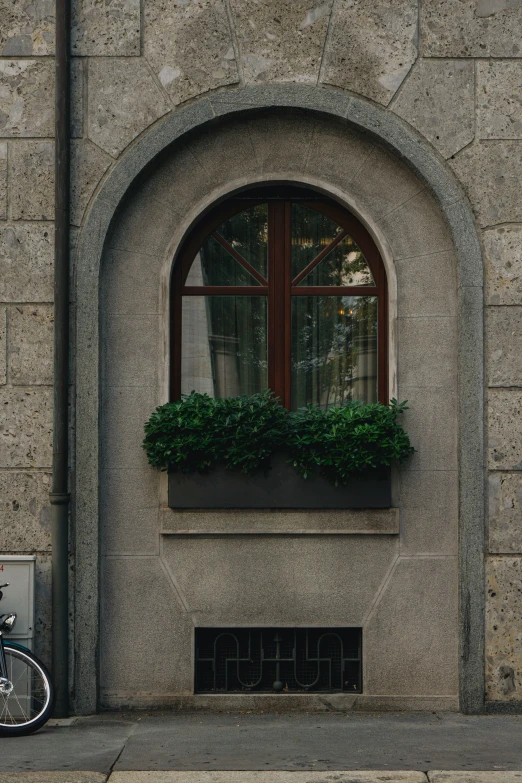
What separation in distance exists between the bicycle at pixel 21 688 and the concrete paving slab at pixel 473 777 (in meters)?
3.01

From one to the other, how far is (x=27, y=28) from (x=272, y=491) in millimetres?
4478

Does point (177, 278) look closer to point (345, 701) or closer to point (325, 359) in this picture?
point (325, 359)

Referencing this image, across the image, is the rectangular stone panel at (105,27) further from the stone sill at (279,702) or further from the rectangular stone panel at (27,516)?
the stone sill at (279,702)

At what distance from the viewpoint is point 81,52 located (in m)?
8.38

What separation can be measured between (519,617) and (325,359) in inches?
109

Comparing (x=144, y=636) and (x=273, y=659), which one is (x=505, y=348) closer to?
(x=273, y=659)

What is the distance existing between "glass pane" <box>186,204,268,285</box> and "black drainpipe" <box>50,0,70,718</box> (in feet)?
4.16

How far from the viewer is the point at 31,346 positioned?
27.2 ft

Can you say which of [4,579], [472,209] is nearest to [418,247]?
[472,209]

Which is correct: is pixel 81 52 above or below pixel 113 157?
above

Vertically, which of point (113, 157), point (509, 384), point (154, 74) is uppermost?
point (154, 74)

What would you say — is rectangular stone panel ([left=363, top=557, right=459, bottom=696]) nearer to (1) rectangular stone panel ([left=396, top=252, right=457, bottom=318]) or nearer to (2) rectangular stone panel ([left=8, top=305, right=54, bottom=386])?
(1) rectangular stone panel ([left=396, top=252, right=457, bottom=318])

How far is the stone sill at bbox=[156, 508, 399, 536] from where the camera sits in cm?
828

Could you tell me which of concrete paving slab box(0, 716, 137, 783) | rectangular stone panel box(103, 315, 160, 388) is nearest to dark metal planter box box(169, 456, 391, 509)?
rectangular stone panel box(103, 315, 160, 388)
